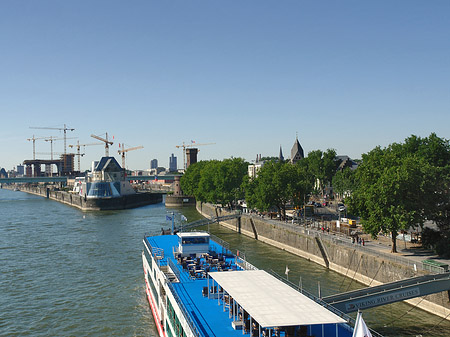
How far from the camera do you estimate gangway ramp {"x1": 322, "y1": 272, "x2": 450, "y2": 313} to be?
30.7 m

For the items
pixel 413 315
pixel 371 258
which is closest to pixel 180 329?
pixel 413 315

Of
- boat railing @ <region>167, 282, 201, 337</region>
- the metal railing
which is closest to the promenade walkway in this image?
the metal railing

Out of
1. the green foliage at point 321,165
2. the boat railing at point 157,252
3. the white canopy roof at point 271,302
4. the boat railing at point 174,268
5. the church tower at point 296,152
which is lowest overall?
the boat railing at point 174,268

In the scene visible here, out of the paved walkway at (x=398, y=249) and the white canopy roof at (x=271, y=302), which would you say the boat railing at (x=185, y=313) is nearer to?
the white canopy roof at (x=271, y=302)

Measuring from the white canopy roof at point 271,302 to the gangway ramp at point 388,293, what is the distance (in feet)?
24.5

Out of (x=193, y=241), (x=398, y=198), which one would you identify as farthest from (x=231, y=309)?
(x=398, y=198)

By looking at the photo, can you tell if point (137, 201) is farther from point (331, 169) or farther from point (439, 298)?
point (439, 298)

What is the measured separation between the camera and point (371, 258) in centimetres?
4406

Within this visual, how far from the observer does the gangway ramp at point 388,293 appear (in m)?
30.7

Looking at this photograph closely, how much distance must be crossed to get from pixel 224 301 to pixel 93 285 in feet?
83.4

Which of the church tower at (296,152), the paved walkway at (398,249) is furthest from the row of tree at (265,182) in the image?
the church tower at (296,152)

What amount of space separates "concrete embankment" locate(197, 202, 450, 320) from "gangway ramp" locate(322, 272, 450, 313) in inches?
88.2

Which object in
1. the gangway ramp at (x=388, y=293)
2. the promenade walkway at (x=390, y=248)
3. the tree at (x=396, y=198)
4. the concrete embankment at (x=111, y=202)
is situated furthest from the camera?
the concrete embankment at (x=111, y=202)

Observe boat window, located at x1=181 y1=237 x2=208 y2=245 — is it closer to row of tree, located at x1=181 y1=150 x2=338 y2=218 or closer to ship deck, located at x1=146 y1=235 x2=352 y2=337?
ship deck, located at x1=146 y1=235 x2=352 y2=337
